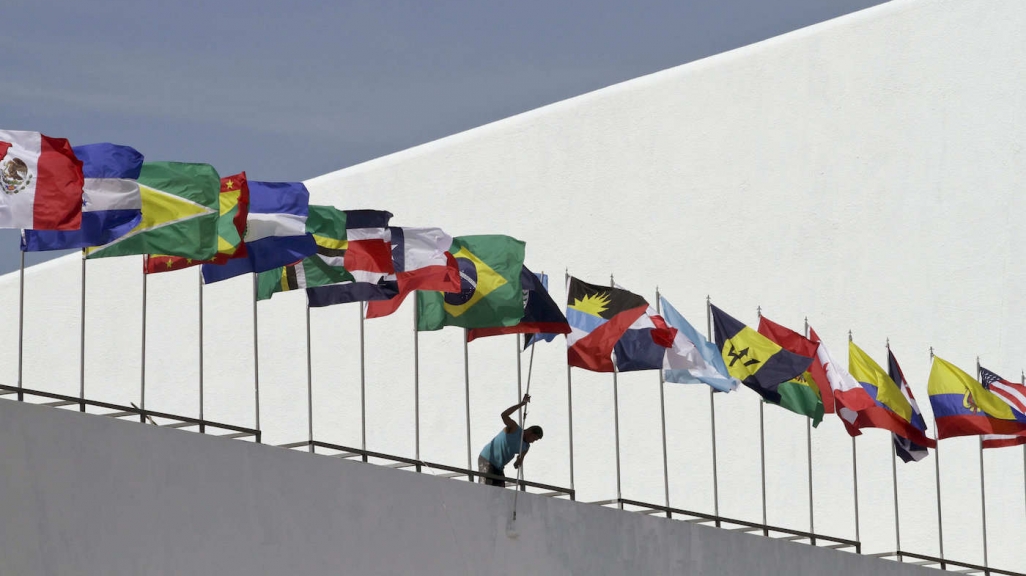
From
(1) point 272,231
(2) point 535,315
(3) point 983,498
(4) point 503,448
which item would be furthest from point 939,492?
(1) point 272,231

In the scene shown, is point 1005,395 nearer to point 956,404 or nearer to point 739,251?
point 956,404

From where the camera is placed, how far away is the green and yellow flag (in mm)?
10883

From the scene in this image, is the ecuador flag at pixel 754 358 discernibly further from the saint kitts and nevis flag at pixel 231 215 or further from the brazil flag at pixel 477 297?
the saint kitts and nevis flag at pixel 231 215

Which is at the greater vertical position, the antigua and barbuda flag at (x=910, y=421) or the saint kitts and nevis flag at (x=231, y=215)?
the saint kitts and nevis flag at (x=231, y=215)

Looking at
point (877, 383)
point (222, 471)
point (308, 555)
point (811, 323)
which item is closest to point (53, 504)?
point (222, 471)

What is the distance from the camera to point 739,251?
21.8 metres

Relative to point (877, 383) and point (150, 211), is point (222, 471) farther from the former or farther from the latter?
point (877, 383)

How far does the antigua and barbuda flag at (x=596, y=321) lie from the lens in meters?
14.1

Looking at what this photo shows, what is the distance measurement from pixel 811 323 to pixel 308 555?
1128 centimetres

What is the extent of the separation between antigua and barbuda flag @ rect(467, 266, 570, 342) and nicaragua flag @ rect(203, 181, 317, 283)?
2173 millimetres

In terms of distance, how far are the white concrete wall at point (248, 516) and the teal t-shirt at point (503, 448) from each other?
0.43 m

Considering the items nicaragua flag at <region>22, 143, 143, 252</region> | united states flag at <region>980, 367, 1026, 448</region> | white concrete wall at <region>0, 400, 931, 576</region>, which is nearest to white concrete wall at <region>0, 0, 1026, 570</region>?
united states flag at <region>980, 367, 1026, 448</region>

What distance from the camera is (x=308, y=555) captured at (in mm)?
11172

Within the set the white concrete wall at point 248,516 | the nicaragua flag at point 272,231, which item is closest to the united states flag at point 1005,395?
the white concrete wall at point 248,516
